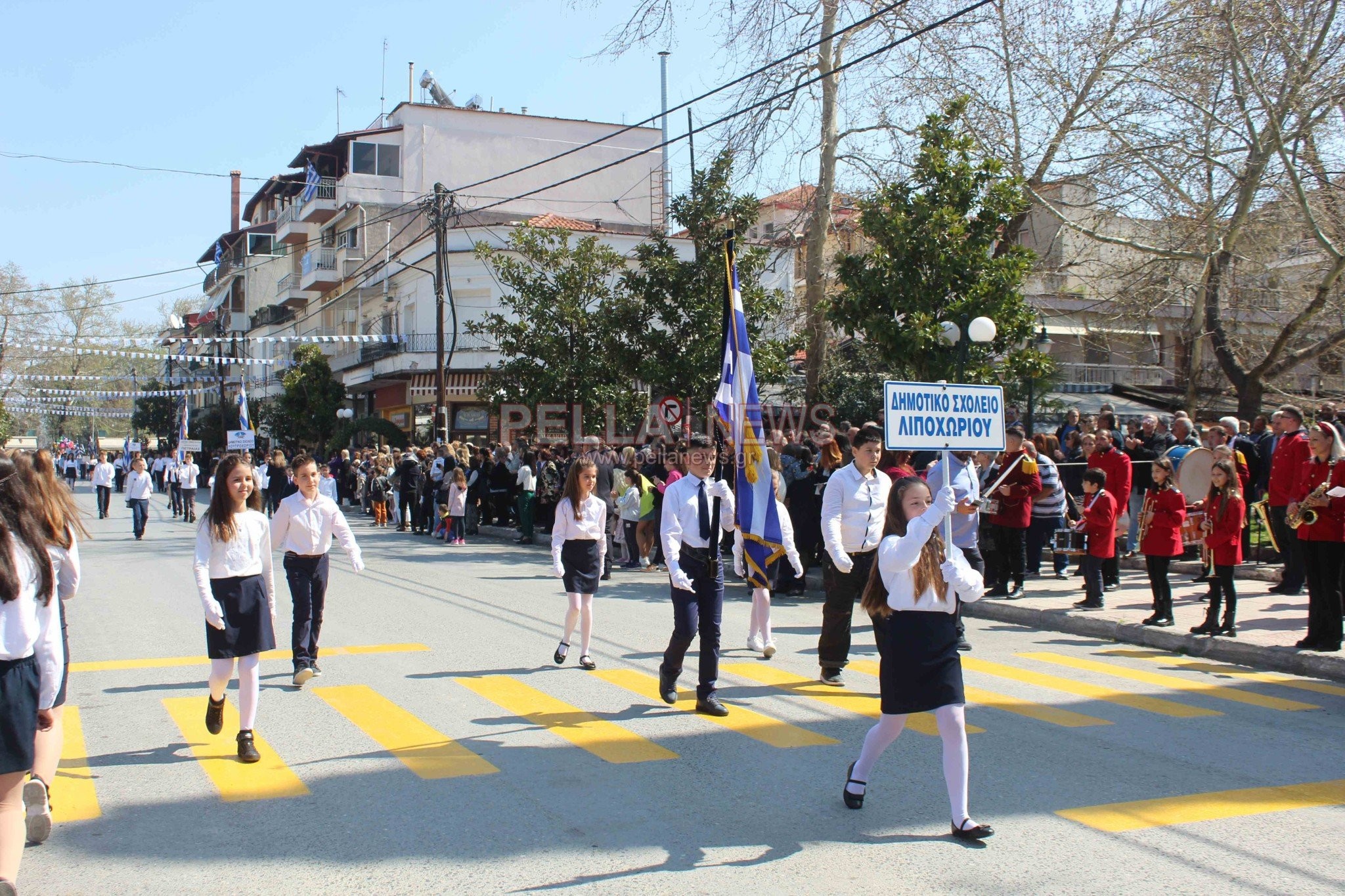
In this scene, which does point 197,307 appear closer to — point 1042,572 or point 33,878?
point 1042,572

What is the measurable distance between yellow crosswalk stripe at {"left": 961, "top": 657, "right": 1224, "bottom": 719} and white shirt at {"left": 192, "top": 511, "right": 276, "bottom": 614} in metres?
5.66

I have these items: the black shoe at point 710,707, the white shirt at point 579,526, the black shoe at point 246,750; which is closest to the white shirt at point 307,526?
the white shirt at point 579,526

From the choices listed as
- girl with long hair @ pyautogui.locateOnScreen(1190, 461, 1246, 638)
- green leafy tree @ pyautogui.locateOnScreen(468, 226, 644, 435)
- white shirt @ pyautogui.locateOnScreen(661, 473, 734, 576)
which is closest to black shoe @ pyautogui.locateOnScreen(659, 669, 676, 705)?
white shirt @ pyautogui.locateOnScreen(661, 473, 734, 576)

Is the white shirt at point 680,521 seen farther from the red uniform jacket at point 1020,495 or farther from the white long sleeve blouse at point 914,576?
the red uniform jacket at point 1020,495

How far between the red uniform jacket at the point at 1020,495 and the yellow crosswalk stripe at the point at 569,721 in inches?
259

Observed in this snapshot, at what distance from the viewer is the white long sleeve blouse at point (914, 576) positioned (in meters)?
5.25

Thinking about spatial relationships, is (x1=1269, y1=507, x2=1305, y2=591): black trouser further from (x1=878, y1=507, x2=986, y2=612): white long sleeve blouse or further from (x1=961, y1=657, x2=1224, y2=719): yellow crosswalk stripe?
(x1=878, y1=507, x2=986, y2=612): white long sleeve blouse

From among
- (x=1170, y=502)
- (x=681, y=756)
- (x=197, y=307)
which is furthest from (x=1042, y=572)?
(x=197, y=307)

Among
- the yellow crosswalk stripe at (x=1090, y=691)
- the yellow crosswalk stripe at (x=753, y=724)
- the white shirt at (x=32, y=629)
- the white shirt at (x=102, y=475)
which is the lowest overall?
the yellow crosswalk stripe at (x=1090, y=691)

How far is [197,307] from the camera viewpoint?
9819 centimetres

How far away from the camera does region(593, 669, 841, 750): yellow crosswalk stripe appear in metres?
6.88

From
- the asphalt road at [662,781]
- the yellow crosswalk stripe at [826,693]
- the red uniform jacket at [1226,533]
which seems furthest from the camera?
the red uniform jacket at [1226,533]

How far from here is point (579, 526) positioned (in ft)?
30.7

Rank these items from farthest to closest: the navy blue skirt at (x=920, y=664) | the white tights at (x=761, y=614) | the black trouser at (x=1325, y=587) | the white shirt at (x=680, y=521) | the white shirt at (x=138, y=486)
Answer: the white shirt at (x=138, y=486), the white tights at (x=761, y=614), the black trouser at (x=1325, y=587), the white shirt at (x=680, y=521), the navy blue skirt at (x=920, y=664)
